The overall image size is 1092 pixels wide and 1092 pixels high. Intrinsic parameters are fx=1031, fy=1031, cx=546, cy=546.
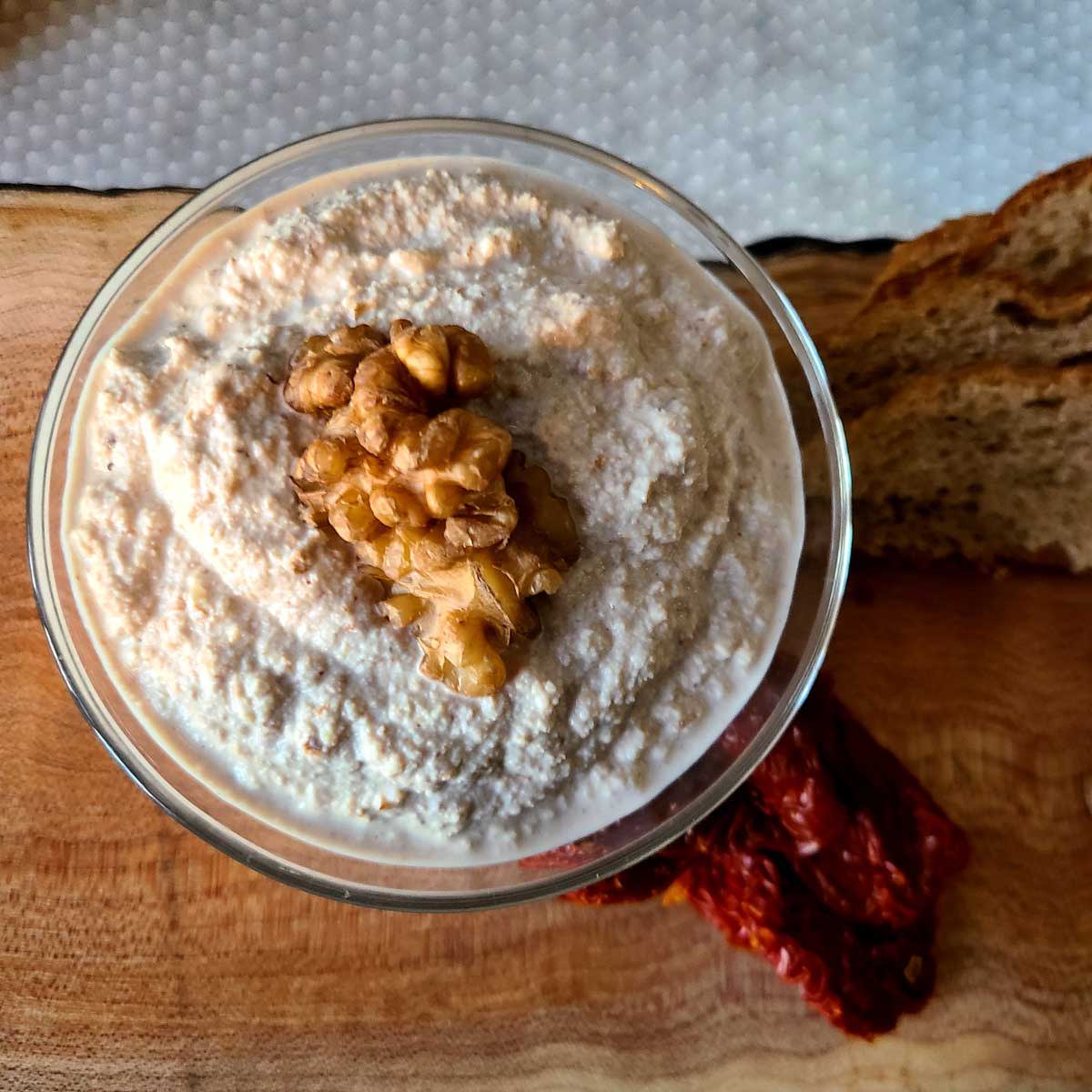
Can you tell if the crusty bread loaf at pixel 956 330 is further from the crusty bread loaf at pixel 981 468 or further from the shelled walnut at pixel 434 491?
the shelled walnut at pixel 434 491

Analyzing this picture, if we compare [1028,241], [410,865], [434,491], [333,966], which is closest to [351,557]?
[434,491]

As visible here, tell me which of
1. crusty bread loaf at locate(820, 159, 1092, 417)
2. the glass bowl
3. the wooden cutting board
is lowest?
the wooden cutting board

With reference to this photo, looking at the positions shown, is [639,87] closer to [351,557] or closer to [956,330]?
[956,330]

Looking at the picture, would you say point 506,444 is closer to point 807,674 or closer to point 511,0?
point 807,674

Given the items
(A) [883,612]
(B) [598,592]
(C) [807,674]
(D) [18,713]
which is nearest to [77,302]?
(D) [18,713]

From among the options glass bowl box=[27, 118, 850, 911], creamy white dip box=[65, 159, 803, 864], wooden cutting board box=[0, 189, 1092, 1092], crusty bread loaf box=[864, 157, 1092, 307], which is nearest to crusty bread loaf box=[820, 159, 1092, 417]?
crusty bread loaf box=[864, 157, 1092, 307]

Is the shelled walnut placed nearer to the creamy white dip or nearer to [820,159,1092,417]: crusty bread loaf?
the creamy white dip

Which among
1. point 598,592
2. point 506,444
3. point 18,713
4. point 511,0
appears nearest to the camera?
point 506,444
